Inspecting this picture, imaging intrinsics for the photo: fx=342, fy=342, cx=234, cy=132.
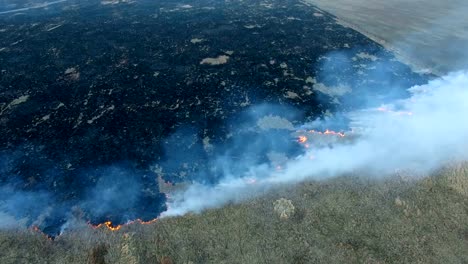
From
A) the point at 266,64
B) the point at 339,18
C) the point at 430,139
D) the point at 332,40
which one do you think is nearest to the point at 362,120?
the point at 430,139

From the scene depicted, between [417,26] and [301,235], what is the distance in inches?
1007

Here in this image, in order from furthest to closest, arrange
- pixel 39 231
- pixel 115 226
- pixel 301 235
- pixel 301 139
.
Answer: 1. pixel 301 139
2. pixel 115 226
3. pixel 39 231
4. pixel 301 235

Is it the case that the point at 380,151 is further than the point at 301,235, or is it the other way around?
the point at 380,151

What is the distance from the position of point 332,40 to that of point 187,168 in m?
17.0

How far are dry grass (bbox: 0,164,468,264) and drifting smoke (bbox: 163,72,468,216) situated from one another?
88cm

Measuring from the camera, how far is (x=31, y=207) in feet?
42.0

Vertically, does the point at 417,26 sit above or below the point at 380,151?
above

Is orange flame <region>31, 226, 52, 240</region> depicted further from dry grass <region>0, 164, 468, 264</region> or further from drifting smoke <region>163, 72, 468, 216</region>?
drifting smoke <region>163, 72, 468, 216</region>

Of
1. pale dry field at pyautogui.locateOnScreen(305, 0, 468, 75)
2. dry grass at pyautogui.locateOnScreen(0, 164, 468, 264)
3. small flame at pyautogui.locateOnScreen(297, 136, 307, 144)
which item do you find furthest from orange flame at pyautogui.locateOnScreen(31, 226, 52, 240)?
pale dry field at pyautogui.locateOnScreen(305, 0, 468, 75)

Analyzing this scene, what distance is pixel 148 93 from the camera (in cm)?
1955

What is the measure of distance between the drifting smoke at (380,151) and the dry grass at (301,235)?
34.8 inches

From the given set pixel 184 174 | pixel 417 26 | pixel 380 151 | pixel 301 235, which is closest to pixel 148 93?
pixel 184 174

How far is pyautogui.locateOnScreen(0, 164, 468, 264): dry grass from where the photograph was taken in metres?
10.6

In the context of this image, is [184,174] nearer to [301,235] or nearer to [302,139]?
[301,235]
